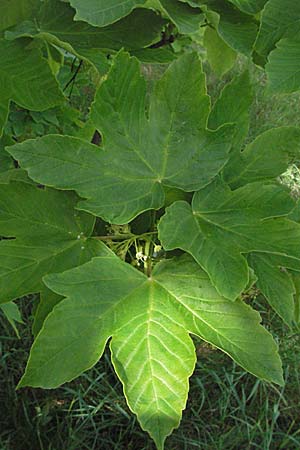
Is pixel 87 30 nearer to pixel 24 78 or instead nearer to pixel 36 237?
pixel 24 78

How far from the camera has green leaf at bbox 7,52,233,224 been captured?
69cm

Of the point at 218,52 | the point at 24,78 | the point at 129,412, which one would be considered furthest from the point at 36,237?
the point at 129,412

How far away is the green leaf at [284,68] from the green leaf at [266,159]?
0.18ft

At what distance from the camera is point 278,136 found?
29.9 inches

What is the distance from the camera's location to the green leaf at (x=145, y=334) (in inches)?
25.7

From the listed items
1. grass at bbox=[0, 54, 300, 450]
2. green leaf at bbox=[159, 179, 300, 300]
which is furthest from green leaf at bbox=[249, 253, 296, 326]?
grass at bbox=[0, 54, 300, 450]

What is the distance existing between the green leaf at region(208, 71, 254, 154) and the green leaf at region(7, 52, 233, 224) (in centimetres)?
5

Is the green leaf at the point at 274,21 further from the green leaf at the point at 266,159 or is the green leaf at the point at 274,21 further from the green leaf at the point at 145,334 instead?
the green leaf at the point at 145,334

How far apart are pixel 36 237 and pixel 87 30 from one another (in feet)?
1.02

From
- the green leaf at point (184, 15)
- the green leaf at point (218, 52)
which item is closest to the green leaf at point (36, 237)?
the green leaf at point (184, 15)

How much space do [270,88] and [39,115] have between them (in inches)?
56.4

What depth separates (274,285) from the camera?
2.39 feet

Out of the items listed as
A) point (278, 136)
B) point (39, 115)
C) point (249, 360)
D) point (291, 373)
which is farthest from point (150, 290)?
point (291, 373)

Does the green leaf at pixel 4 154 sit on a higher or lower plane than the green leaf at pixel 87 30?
lower
